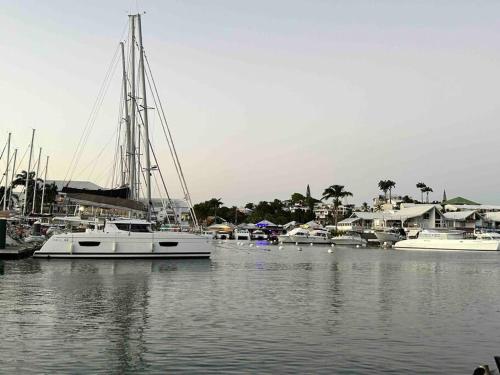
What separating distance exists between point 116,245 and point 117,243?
0.20 meters

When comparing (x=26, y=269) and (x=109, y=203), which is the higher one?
(x=109, y=203)

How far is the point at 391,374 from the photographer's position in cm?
1421

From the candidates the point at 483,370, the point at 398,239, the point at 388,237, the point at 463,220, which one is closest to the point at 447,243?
the point at 388,237

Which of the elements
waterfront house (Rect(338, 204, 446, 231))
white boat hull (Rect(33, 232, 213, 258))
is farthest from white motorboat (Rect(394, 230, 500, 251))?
white boat hull (Rect(33, 232, 213, 258))

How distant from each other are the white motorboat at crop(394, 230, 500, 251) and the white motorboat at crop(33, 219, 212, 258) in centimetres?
6394

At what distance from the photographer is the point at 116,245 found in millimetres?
51812

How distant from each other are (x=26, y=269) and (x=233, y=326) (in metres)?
26.0

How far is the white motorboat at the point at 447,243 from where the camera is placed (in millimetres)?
99875

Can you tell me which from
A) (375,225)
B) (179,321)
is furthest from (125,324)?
(375,225)

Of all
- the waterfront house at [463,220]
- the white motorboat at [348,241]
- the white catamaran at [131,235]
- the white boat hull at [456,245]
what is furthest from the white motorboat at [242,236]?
the white catamaran at [131,235]

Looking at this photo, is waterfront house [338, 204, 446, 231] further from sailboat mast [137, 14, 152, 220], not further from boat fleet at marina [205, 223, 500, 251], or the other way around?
sailboat mast [137, 14, 152, 220]

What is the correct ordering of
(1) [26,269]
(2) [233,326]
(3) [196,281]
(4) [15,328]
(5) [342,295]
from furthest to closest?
(1) [26,269], (3) [196,281], (5) [342,295], (2) [233,326], (4) [15,328]

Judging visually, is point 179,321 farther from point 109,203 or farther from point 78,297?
point 109,203

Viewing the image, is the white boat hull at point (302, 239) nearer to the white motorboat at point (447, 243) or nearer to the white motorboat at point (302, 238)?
the white motorboat at point (302, 238)
